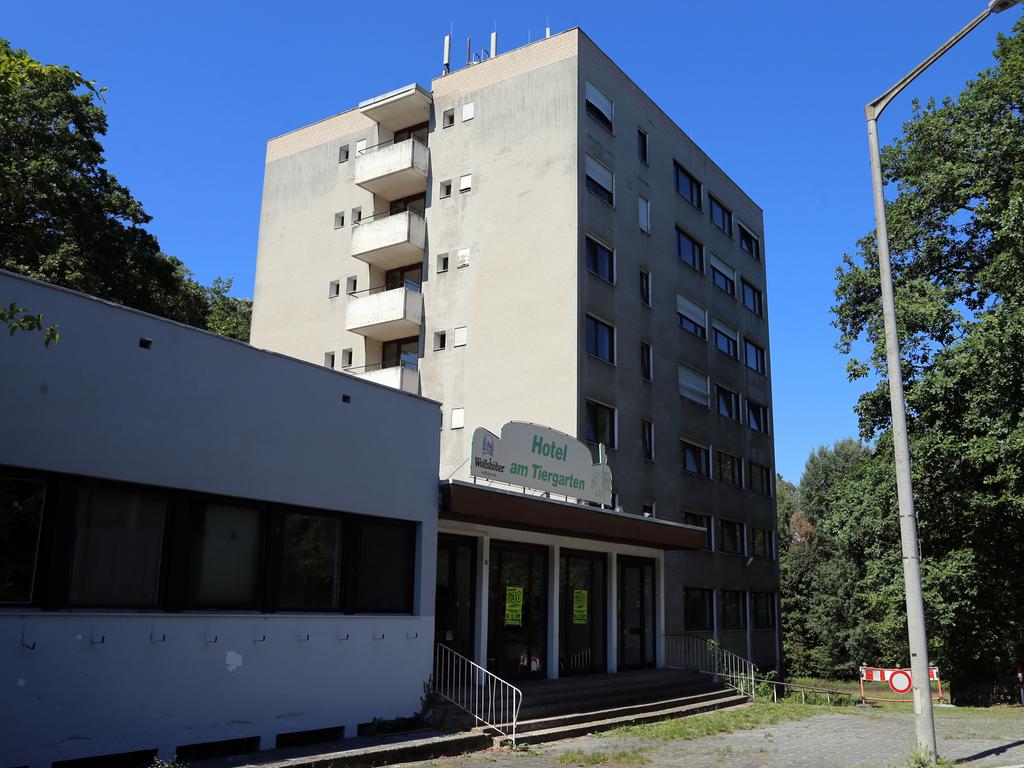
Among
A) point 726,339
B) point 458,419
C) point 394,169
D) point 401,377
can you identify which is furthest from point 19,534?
point 726,339

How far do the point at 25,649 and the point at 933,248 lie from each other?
25217 mm

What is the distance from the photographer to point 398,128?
33.0 m

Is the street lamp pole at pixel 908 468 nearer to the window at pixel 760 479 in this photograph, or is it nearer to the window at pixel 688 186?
the window at pixel 688 186

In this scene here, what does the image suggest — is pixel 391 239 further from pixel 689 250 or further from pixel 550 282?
pixel 689 250

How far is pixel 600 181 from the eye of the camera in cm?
2880

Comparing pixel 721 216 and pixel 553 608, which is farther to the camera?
pixel 721 216

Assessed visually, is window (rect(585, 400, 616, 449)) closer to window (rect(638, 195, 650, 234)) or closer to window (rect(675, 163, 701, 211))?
window (rect(638, 195, 650, 234))

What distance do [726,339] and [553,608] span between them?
1909 centimetres

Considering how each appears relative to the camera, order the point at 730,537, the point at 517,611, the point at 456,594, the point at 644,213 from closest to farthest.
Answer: the point at 456,594
the point at 517,611
the point at 644,213
the point at 730,537

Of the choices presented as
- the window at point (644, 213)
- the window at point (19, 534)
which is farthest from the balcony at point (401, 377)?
the window at point (19, 534)

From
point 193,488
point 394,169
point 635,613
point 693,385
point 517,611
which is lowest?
point 635,613

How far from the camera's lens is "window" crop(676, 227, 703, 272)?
1315 inches

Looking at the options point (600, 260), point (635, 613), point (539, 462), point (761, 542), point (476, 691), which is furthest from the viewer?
point (761, 542)

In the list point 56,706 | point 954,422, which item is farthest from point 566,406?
point 56,706
